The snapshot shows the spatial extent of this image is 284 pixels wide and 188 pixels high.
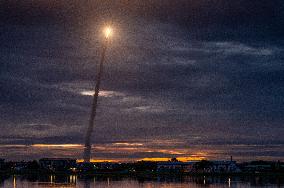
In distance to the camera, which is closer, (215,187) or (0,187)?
(0,187)

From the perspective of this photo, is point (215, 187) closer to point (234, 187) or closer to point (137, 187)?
point (234, 187)

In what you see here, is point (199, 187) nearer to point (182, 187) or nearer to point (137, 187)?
point (182, 187)

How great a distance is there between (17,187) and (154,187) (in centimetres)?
3254

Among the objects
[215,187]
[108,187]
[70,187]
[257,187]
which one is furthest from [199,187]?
[70,187]

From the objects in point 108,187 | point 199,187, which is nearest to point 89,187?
point 108,187

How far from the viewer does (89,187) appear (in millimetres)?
118875

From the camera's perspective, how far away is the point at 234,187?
124 meters

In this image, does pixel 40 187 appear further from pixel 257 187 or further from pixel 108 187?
pixel 257 187

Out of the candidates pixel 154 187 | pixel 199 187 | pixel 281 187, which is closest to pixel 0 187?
pixel 154 187

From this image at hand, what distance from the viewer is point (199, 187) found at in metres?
122

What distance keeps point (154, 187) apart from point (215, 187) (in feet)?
48.8

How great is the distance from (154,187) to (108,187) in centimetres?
1138

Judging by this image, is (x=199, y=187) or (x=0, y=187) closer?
(x=0, y=187)

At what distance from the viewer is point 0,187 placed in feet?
376
